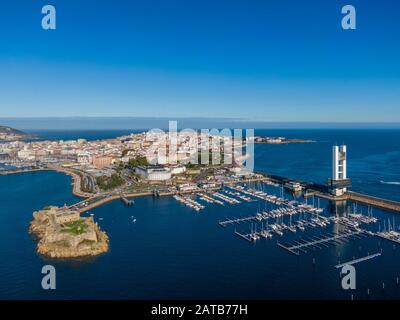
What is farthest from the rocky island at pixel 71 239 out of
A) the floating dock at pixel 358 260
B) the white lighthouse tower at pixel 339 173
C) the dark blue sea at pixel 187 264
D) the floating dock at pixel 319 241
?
the white lighthouse tower at pixel 339 173

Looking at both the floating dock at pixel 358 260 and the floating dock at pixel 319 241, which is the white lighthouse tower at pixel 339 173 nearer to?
the floating dock at pixel 319 241

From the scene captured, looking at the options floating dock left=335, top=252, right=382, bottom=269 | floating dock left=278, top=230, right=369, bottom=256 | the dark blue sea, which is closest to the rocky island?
the dark blue sea

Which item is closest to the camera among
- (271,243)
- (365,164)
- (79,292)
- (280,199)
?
(79,292)

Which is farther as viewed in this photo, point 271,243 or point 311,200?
point 311,200

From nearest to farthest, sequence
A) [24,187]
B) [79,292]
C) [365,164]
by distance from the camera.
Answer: [79,292] → [24,187] → [365,164]

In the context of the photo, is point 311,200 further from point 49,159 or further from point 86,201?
point 49,159

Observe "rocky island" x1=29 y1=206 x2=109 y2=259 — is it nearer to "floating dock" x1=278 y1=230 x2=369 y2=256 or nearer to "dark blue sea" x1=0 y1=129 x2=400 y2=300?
"dark blue sea" x1=0 y1=129 x2=400 y2=300
